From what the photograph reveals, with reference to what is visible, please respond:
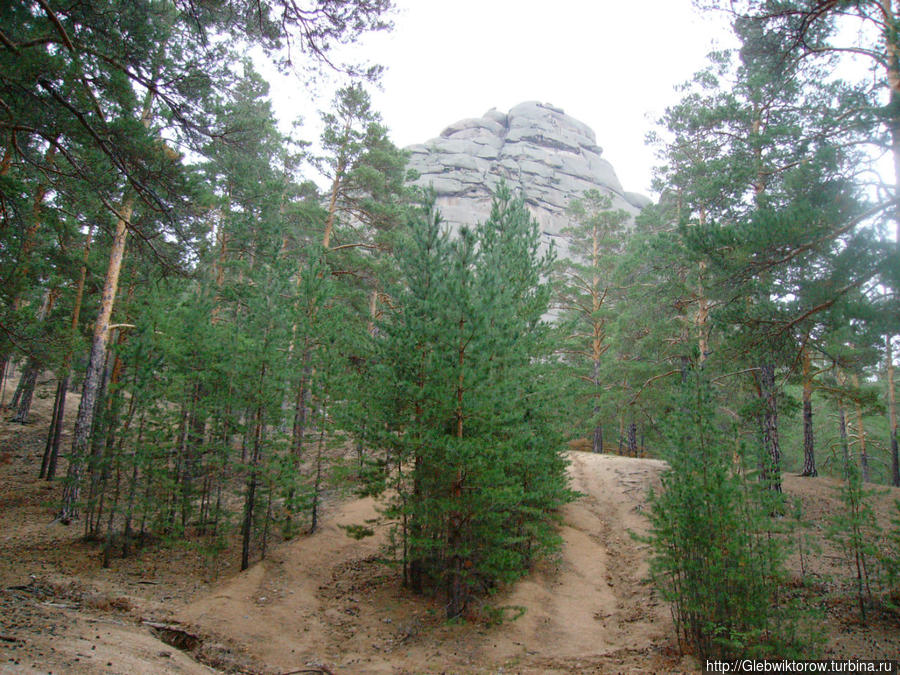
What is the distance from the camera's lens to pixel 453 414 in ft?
26.3

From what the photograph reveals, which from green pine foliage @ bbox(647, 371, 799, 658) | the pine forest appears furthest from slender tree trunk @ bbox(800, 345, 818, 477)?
green pine foliage @ bbox(647, 371, 799, 658)

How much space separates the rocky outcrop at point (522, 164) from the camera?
52.6 metres

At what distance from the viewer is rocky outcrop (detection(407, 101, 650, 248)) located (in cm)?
5256

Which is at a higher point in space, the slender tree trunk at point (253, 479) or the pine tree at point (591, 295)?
the pine tree at point (591, 295)

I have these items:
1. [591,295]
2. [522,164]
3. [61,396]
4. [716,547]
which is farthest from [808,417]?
[522,164]

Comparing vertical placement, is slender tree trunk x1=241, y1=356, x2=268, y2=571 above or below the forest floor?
above

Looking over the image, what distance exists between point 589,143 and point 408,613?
68271 millimetres

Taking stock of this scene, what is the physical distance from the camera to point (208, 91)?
7273 mm

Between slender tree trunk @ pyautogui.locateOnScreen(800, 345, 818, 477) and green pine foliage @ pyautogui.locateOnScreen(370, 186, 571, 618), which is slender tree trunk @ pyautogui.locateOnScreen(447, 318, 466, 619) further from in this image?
slender tree trunk @ pyautogui.locateOnScreen(800, 345, 818, 477)

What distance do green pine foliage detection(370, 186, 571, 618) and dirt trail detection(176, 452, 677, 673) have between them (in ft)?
2.49

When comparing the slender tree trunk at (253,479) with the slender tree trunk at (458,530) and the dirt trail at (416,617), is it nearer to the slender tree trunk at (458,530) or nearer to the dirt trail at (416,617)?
the dirt trail at (416,617)

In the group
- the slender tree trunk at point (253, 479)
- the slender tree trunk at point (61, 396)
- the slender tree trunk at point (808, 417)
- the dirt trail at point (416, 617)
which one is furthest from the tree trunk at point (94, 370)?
the slender tree trunk at point (808, 417)

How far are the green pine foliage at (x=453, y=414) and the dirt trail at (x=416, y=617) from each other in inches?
29.9

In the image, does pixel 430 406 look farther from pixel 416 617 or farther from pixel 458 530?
pixel 416 617
